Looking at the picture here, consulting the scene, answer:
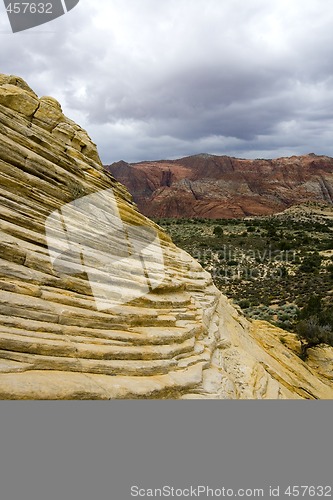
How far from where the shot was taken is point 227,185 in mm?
161250

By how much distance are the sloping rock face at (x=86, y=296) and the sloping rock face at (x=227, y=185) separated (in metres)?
118

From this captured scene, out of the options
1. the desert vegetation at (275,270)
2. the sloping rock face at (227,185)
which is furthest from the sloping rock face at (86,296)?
the sloping rock face at (227,185)

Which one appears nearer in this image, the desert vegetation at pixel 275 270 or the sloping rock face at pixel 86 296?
the sloping rock face at pixel 86 296

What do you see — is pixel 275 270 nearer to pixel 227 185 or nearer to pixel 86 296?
pixel 86 296

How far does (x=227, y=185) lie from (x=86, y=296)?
519ft

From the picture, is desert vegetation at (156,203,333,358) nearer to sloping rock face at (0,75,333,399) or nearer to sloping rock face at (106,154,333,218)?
sloping rock face at (0,75,333,399)

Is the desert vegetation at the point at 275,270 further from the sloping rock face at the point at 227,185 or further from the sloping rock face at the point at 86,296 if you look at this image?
the sloping rock face at the point at 227,185

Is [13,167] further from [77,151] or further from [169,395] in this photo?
[169,395]

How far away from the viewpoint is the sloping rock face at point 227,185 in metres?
140

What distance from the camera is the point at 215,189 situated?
15612 cm

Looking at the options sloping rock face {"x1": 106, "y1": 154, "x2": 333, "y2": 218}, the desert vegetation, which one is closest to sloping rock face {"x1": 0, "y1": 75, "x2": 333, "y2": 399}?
the desert vegetation

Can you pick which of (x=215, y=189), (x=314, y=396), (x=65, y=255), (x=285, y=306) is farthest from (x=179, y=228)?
(x=215, y=189)

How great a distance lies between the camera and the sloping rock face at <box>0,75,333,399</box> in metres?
6.59

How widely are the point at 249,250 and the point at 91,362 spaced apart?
1701 inches
